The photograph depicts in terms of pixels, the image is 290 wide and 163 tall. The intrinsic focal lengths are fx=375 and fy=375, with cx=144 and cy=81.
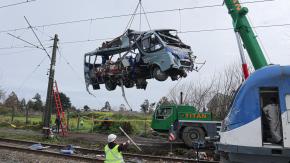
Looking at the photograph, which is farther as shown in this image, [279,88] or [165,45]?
[165,45]

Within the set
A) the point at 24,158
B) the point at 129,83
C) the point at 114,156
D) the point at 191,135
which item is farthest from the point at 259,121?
the point at 191,135

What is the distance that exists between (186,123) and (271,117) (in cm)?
1089

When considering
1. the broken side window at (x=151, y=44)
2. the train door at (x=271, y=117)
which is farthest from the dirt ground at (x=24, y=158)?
the train door at (x=271, y=117)

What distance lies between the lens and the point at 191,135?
18.6 metres

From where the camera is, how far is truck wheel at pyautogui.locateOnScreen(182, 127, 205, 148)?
1850 cm

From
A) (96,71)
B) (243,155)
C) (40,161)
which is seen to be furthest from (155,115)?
(243,155)

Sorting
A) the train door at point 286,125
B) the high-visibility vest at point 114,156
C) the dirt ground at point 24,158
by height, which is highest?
→ the train door at point 286,125

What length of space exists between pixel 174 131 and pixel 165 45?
19.8 ft

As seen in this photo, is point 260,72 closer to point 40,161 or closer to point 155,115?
point 40,161

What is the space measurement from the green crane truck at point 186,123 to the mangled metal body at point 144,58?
13.4 feet

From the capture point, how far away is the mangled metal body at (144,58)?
14.3m

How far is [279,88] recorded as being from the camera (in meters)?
8.08

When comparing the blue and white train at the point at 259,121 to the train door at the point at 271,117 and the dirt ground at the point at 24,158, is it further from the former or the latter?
the dirt ground at the point at 24,158

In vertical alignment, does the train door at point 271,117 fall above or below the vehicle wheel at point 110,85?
below
